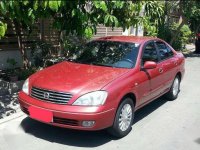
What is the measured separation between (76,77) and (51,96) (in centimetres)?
56

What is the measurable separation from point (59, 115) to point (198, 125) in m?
2.81

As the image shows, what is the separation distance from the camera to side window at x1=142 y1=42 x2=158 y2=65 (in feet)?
20.8

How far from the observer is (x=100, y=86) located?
5.02m

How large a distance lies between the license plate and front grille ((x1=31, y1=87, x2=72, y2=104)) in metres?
0.18

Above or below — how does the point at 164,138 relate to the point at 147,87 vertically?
below

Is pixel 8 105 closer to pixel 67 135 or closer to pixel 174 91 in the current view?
pixel 67 135

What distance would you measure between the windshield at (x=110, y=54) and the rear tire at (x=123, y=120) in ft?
2.45

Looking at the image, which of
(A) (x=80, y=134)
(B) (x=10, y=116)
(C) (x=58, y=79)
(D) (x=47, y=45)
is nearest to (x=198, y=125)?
(A) (x=80, y=134)

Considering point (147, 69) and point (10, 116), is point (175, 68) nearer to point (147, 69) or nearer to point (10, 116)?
point (147, 69)

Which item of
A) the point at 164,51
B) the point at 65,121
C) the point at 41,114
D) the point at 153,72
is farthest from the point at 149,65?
the point at 41,114

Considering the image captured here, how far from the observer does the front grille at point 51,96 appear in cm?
492

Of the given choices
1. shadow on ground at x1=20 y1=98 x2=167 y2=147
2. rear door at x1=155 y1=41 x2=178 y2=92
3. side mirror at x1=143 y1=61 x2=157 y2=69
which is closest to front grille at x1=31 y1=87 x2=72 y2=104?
shadow on ground at x1=20 y1=98 x2=167 y2=147

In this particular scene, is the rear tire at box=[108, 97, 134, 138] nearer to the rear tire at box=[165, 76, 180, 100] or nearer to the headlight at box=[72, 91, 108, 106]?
the headlight at box=[72, 91, 108, 106]

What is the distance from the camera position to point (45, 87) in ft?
16.9
